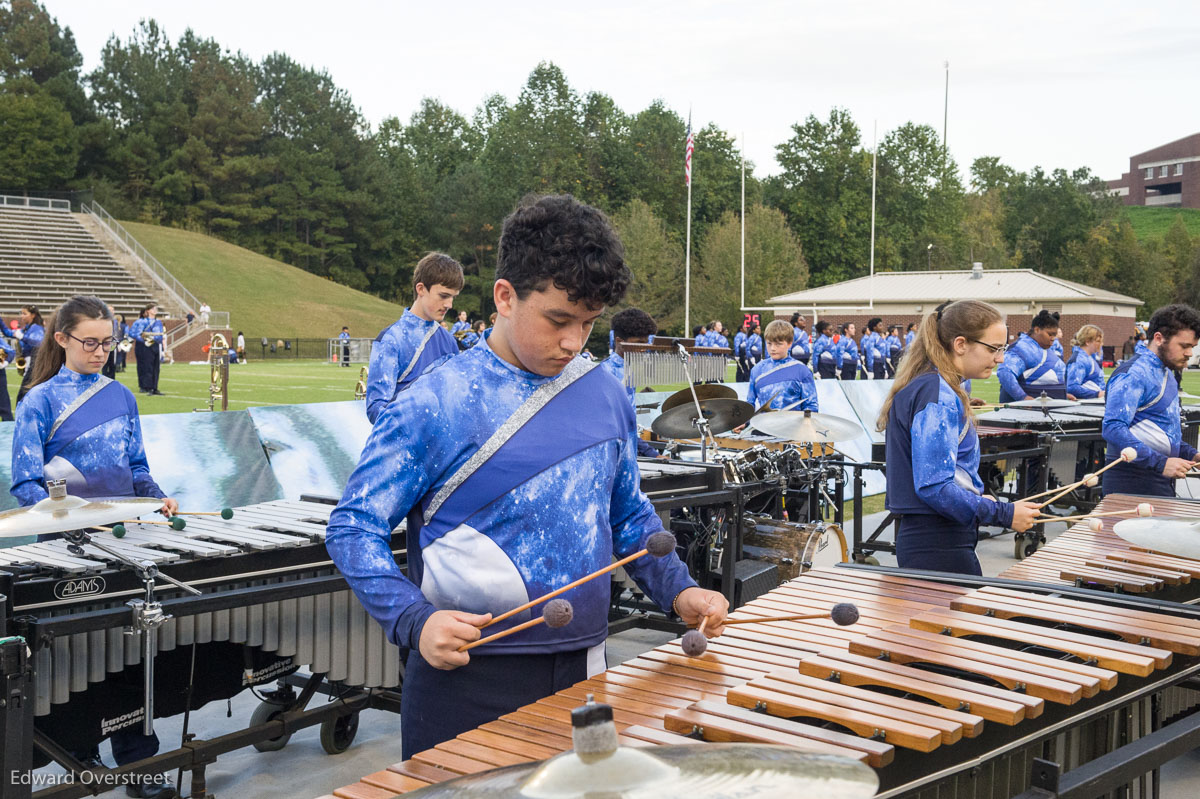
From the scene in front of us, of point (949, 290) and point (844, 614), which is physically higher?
point (949, 290)

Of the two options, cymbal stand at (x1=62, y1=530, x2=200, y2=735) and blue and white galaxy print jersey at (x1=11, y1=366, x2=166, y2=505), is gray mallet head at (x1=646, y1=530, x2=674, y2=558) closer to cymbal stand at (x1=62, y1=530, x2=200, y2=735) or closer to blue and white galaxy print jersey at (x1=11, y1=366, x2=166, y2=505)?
cymbal stand at (x1=62, y1=530, x2=200, y2=735)

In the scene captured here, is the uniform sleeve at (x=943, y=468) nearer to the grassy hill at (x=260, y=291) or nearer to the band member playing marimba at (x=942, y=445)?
the band member playing marimba at (x=942, y=445)

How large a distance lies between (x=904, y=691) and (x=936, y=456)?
1.52 m

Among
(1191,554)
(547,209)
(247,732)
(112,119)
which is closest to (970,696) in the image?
(547,209)

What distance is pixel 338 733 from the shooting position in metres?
5.02

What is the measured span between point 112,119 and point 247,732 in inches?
2834

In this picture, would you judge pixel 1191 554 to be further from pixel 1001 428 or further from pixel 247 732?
pixel 1001 428

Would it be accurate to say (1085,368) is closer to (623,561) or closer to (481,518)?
(623,561)

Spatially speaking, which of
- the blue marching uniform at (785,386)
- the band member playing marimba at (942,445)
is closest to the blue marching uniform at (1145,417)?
the band member playing marimba at (942,445)

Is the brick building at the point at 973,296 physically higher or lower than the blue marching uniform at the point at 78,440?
higher

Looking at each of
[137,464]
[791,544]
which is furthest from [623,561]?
[791,544]

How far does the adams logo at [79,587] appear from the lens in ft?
11.4

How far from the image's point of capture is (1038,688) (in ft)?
8.46

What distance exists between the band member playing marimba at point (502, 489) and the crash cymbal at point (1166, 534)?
2479 mm
